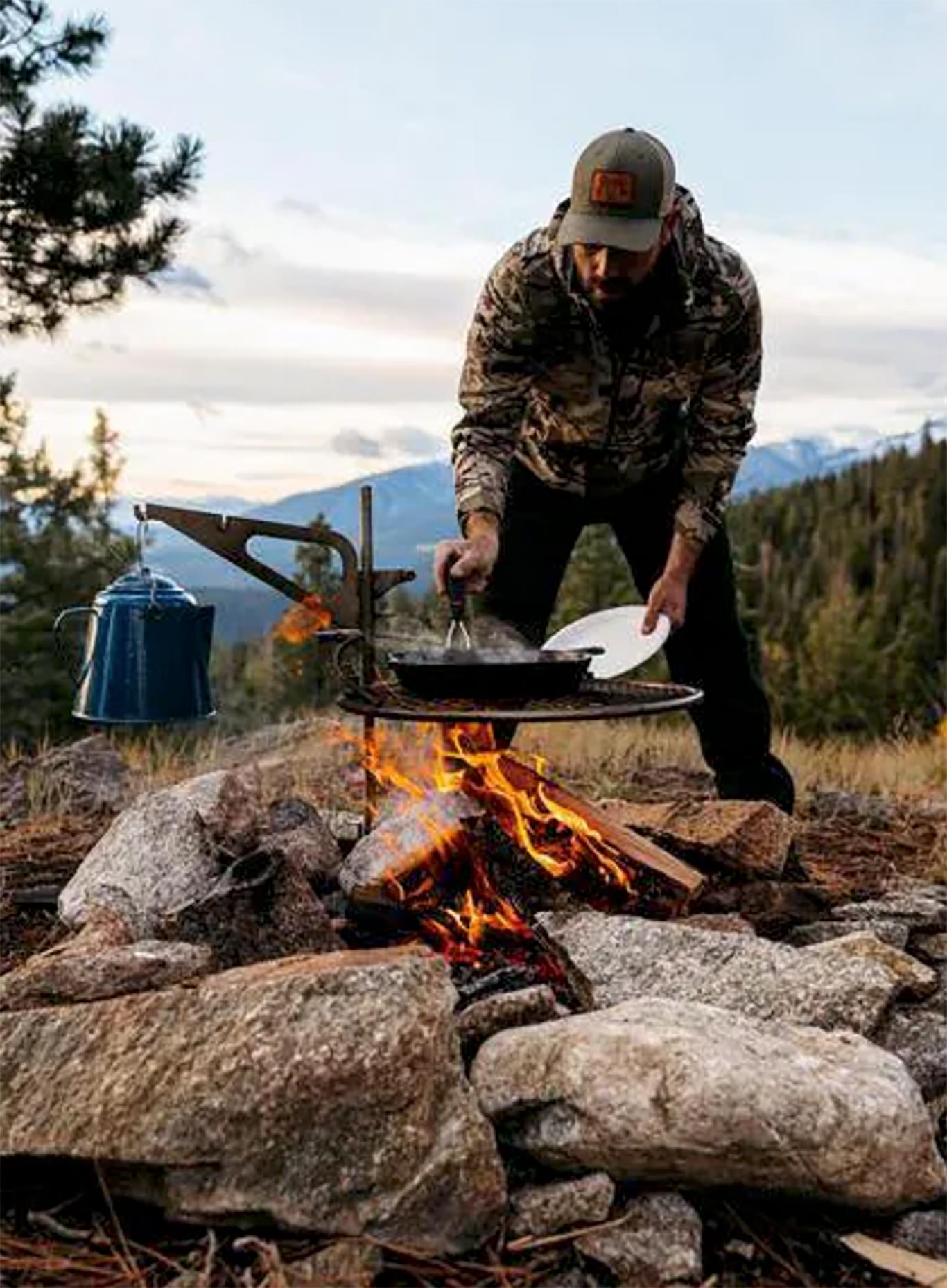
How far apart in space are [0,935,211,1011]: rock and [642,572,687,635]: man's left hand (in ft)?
5.61

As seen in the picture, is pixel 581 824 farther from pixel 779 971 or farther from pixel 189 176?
pixel 189 176

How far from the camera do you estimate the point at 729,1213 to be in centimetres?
258

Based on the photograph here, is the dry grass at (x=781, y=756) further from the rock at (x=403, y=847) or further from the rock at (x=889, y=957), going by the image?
the rock at (x=889, y=957)

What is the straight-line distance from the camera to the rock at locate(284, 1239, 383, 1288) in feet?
7.67

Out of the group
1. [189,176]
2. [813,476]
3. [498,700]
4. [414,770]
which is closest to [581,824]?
[414,770]

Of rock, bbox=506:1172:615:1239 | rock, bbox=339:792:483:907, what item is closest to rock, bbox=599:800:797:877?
rock, bbox=339:792:483:907

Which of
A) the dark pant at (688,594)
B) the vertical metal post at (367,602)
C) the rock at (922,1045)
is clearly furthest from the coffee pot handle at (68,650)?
the rock at (922,1045)

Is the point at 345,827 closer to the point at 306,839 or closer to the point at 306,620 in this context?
the point at 306,839

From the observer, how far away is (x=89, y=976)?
9.77ft

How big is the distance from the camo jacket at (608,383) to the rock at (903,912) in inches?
46.2

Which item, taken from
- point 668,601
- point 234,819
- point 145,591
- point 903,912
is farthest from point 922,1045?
point 145,591

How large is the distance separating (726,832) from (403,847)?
90 centimetres

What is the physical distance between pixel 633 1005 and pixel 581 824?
1151mm

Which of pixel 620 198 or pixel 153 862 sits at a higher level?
pixel 620 198
